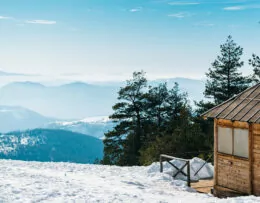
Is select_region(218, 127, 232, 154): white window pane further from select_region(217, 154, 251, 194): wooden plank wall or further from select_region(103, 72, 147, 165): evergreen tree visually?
select_region(103, 72, 147, 165): evergreen tree

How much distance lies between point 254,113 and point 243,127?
0.82 meters

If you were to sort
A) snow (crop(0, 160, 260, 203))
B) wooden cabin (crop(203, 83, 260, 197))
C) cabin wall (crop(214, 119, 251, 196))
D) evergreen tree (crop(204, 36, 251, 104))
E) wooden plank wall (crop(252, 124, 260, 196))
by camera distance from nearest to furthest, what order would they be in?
snow (crop(0, 160, 260, 203)) < wooden plank wall (crop(252, 124, 260, 196)) < wooden cabin (crop(203, 83, 260, 197)) < cabin wall (crop(214, 119, 251, 196)) < evergreen tree (crop(204, 36, 251, 104))

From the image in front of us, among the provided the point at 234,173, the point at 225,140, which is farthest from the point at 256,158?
the point at 225,140

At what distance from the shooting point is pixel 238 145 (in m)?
17.9

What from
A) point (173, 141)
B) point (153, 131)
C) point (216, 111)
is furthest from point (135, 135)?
point (216, 111)

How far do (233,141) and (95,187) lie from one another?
21.3 feet

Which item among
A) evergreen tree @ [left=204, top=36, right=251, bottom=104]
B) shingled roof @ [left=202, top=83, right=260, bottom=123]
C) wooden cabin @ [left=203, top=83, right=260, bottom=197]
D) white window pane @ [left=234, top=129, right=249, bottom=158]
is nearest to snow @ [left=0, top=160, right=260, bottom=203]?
wooden cabin @ [left=203, top=83, right=260, bottom=197]

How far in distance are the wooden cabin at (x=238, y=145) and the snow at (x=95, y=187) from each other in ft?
4.06

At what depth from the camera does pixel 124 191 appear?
16.5 meters

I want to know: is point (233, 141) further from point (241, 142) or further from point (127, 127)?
point (127, 127)

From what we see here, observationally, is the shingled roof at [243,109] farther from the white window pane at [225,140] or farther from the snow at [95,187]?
the snow at [95,187]

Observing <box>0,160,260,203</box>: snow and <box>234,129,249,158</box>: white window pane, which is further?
<box>234,129,249,158</box>: white window pane

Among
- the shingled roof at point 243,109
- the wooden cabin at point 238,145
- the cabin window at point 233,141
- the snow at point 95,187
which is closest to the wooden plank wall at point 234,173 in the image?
the wooden cabin at point 238,145

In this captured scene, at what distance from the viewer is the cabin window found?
1753 centimetres
